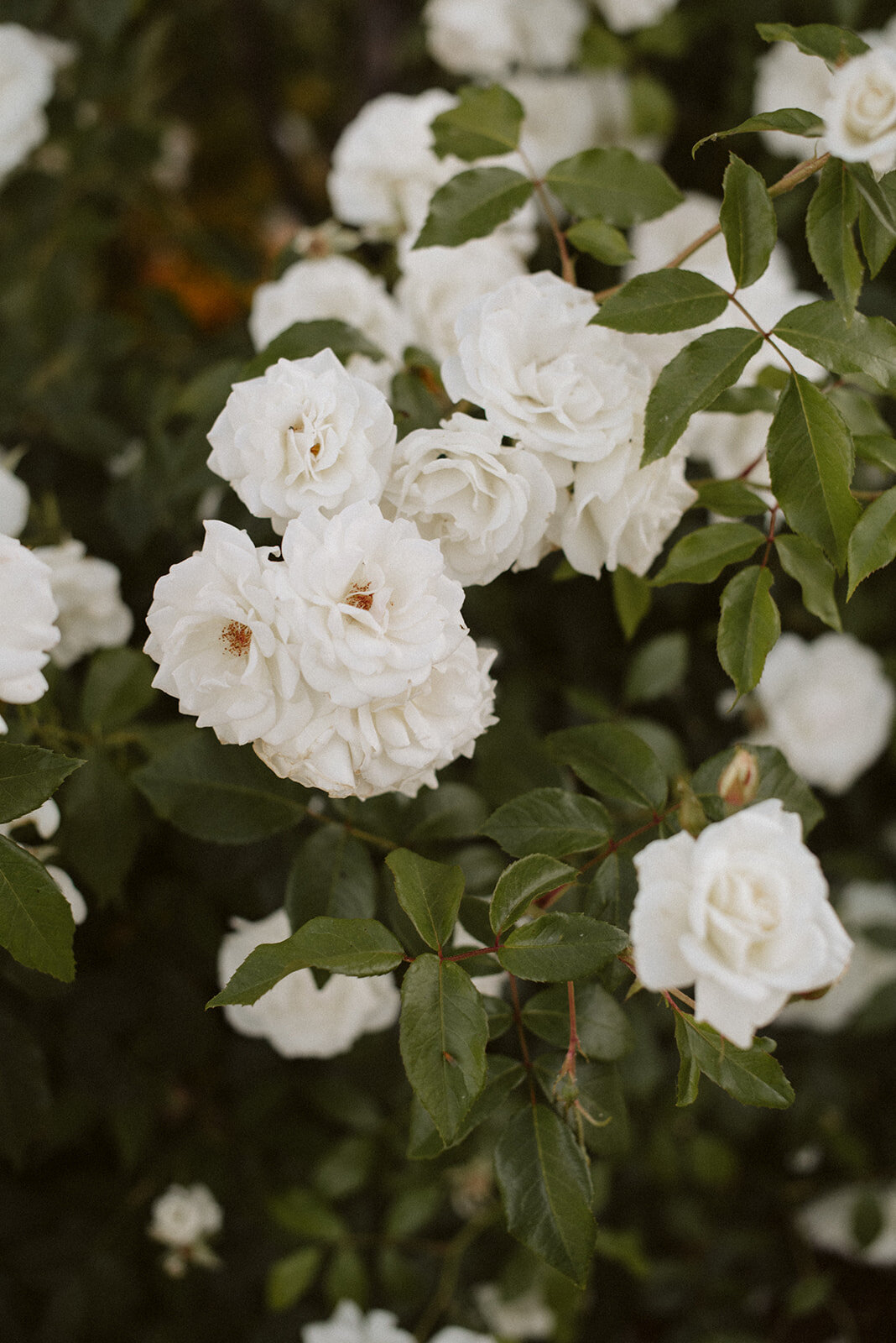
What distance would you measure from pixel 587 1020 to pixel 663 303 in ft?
1.72

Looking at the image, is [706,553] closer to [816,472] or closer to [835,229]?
[816,472]

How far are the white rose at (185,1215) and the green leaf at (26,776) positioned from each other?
0.84 m

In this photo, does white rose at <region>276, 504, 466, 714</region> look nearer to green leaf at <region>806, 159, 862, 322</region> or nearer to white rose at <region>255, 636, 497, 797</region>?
white rose at <region>255, 636, 497, 797</region>

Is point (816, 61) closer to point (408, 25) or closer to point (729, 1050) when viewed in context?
point (408, 25)

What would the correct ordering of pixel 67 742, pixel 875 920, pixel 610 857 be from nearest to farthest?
pixel 610 857 < pixel 67 742 < pixel 875 920

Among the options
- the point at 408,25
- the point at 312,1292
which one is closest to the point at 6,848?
the point at 312,1292

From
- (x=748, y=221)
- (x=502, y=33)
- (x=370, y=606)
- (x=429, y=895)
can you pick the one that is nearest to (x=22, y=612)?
(x=370, y=606)

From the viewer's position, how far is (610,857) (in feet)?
2.26

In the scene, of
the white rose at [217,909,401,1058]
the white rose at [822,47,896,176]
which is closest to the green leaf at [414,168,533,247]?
the white rose at [822,47,896,176]

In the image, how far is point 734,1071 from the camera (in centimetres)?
58

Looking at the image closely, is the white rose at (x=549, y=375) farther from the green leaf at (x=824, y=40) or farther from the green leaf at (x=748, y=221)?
the green leaf at (x=824, y=40)

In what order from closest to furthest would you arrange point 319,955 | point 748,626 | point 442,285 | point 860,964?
point 319,955 < point 748,626 < point 442,285 < point 860,964

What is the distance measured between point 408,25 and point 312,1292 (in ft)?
7.21

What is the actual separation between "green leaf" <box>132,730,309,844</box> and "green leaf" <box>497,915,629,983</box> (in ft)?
0.88
